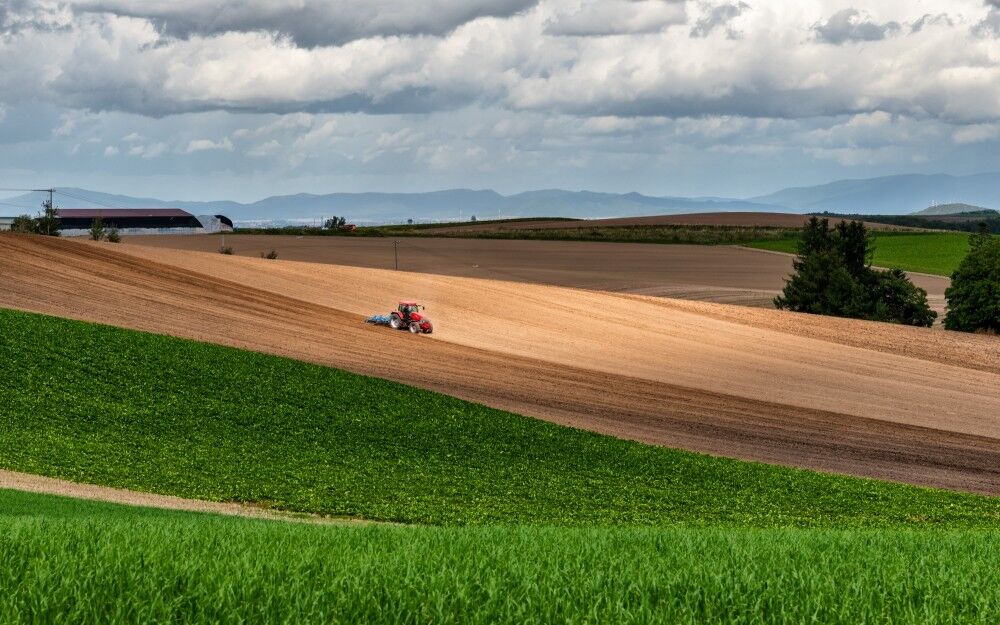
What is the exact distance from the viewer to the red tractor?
49.7 meters

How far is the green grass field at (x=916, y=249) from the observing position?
104 m

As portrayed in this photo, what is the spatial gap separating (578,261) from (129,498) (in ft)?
277

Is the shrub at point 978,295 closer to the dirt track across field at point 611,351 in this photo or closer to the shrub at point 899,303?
the dirt track across field at point 611,351

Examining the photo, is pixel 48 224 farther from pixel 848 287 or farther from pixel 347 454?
pixel 347 454

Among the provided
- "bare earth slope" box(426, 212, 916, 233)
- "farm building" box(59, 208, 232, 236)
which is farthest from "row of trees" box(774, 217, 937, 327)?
"farm building" box(59, 208, 232, 236)

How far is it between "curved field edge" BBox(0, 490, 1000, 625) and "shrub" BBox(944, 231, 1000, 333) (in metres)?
56.7

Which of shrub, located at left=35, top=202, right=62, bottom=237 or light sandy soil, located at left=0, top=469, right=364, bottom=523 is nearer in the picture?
light sandy soil, located at left=0, top=469, right=364, bottom=523

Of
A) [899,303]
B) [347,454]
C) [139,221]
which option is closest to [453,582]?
[347,454]

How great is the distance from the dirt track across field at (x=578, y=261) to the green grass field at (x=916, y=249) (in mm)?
7056

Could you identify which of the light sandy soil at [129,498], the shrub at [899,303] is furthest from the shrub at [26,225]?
the light sandy soil at [129,498]

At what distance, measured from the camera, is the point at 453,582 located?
859 cm

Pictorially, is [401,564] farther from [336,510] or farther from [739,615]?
[336,510]

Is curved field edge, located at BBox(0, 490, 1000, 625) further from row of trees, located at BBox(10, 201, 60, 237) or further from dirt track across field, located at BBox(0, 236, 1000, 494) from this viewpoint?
row of trees, located at BBox(10, 201, 60, 237)

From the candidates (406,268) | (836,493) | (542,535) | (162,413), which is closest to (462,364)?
(162,413)
